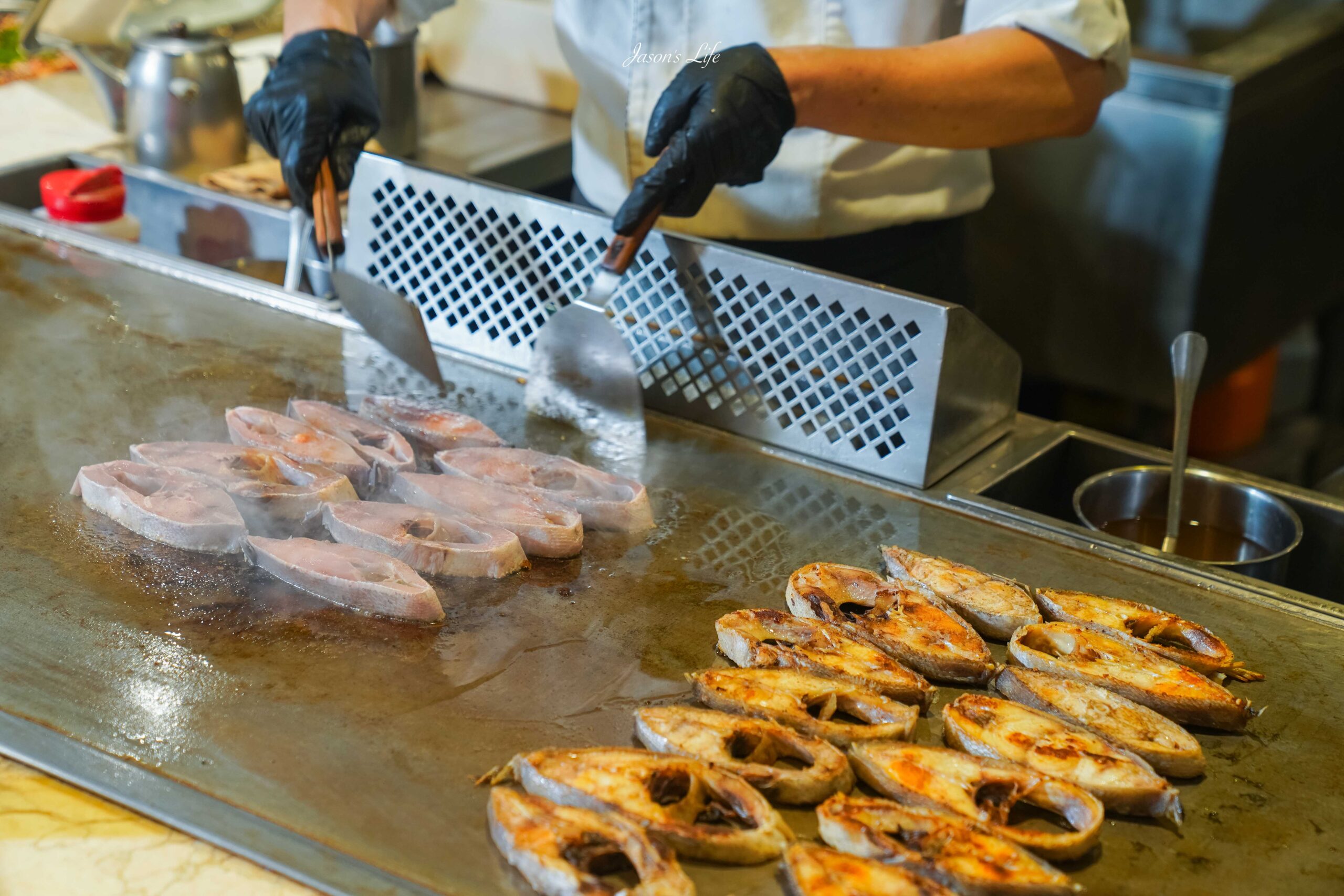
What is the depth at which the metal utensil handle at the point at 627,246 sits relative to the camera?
6.97ft

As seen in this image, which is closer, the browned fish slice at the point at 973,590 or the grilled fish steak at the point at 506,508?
the browned fish slice at the point at 973,590

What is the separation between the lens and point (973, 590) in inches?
67.9

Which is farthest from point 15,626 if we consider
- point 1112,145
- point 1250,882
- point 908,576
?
point 1112,145

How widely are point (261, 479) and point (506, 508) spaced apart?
378 millimetres

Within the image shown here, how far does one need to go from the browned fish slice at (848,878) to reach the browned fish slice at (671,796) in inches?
1.7

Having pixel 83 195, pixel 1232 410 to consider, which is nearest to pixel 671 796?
pixel 83 195

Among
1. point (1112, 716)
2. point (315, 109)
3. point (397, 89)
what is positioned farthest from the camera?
point (397, 89)

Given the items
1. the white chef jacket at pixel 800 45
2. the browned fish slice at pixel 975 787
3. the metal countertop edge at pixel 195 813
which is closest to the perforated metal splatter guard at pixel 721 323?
the white chef jacket at pixel 800 45

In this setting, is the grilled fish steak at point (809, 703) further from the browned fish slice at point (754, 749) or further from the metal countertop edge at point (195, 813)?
the metal countertop edge at point (195, 813)

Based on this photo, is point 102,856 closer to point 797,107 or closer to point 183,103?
point 797,107

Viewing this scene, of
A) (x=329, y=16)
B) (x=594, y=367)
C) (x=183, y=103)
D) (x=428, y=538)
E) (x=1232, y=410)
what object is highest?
(x=329, y=16)

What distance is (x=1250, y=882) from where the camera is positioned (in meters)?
1.29

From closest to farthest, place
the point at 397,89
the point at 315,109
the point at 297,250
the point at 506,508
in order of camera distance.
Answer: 1. the point at 506,508
2. the point at 315,109
3. the point at 297,250
4. the point at 397,89

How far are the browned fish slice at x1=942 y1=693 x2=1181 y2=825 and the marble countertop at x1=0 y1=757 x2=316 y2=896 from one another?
0.73m
